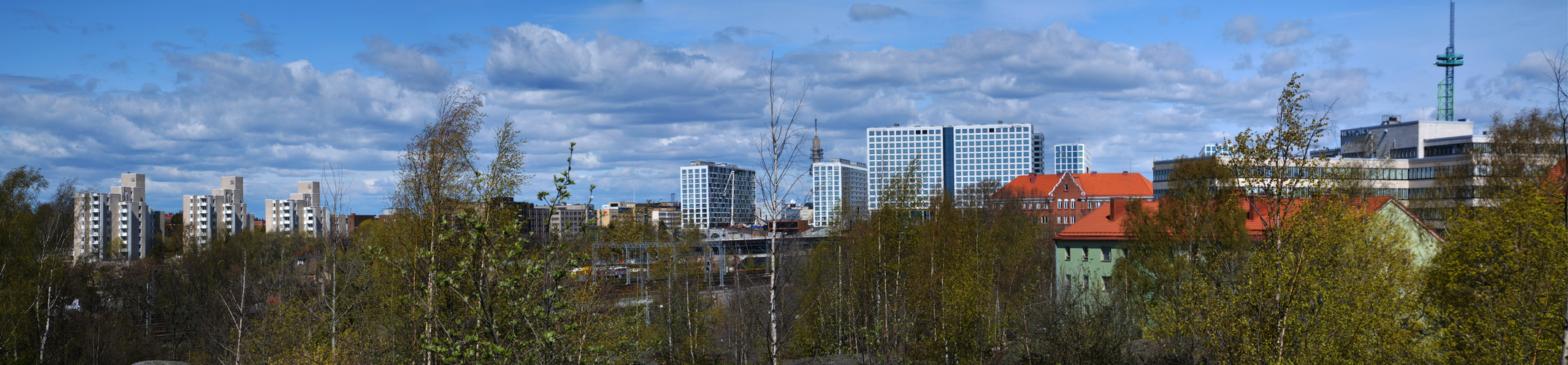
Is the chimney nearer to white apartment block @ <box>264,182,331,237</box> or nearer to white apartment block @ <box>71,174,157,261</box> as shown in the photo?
white apartment block @ <box>71,174,157,261</box>

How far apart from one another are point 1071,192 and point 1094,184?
8.20m

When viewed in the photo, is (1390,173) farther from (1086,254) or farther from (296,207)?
(296,207)

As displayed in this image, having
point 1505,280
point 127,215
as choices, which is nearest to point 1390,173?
point 1505,280

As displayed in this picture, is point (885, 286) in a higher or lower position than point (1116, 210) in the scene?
lower

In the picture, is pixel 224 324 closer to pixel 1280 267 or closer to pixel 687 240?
pixel 687 240

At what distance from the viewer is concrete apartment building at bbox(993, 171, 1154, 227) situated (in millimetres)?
124438

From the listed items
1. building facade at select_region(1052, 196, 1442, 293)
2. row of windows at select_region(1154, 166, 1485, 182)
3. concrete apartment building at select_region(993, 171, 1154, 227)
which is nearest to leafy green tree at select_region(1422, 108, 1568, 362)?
row of windows at select_region(1154, 166, 1485, 182)

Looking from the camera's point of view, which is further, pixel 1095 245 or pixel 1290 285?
pixel 1095 245

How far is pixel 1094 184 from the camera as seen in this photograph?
433 ft

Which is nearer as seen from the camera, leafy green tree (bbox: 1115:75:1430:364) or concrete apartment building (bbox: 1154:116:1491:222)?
leafy green tree (bbox: 1115:75:1430:364)

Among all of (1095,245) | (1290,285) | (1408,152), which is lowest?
(1095,245)

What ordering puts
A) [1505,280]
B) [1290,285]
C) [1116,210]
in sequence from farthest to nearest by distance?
[1116,210]
[1505,280]
[1290,285]

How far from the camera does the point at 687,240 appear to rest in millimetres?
43438

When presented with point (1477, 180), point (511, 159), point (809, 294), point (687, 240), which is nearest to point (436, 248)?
point (511, 159)
